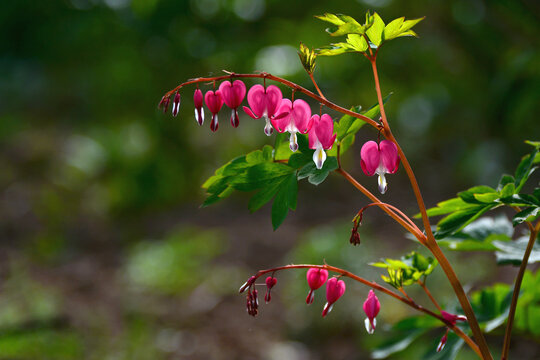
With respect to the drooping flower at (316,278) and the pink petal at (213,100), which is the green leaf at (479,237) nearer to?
the drooping flower at (316,278)

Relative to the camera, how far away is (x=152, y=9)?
16.3ft

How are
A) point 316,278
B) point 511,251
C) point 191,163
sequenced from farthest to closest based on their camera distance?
1. point 191,163
2. point 511,251
3. point 316,278

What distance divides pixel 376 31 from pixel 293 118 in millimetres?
180

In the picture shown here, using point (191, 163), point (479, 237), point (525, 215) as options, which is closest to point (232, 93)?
point (525, 215)

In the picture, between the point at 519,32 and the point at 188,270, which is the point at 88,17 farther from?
the point at 519,32

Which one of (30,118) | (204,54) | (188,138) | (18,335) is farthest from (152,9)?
(18,335)

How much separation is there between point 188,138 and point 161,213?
0.79m

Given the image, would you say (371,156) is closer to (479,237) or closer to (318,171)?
(318,171)

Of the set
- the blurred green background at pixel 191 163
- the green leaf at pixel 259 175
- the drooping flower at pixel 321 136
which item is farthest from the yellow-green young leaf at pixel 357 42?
the blurred green background at pixel 191 163

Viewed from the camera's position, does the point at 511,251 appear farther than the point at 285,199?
Yes

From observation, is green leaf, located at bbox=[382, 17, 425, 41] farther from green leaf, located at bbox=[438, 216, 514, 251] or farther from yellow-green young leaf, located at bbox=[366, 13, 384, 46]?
green leaf, located at bbox=[438, 216, 514, 251]

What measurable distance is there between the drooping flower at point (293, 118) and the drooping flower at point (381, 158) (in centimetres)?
10

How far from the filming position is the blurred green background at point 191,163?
95.8 inches

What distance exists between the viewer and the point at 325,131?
72 centimetres
